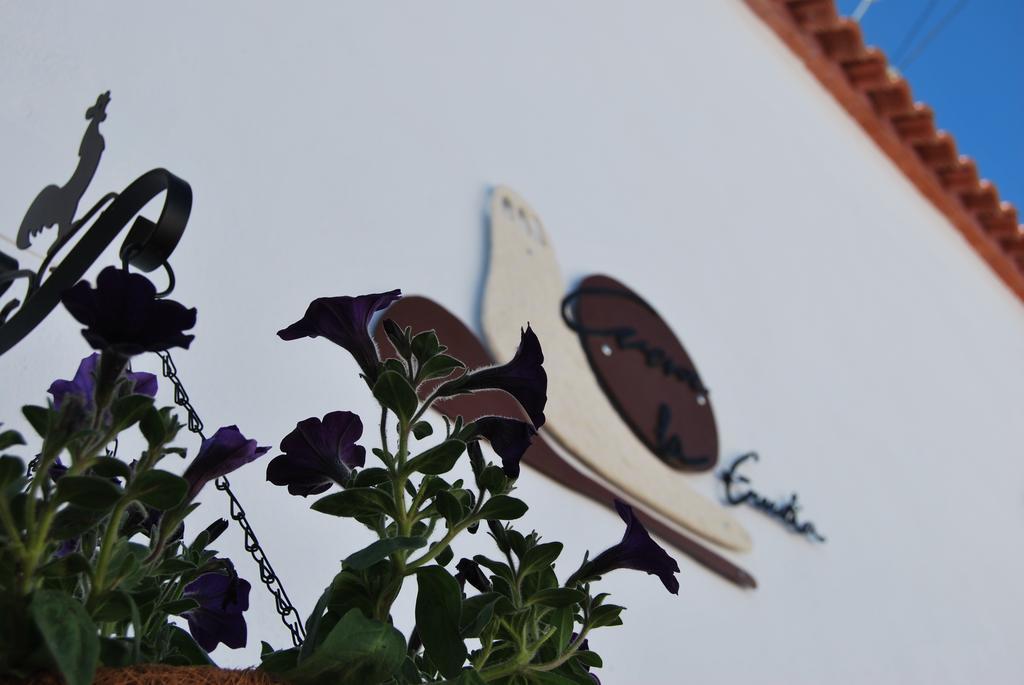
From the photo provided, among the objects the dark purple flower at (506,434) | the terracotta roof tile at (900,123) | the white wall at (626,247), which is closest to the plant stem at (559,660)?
the dark purple flower at (506,434)

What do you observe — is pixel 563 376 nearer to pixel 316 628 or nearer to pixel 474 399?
pixel 474 399

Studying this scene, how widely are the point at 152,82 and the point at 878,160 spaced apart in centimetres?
290

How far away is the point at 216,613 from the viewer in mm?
677

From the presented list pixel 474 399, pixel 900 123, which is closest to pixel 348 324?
pixel 474 399

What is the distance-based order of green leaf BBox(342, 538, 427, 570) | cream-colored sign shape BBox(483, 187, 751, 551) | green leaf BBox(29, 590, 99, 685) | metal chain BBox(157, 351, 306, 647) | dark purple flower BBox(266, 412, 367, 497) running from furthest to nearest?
cream-colored sign shape BBox(483, 187, 751, 551) → metal chain BBox(157, 351, 306, 647) → dark purple flower BBox(266, 412, 367, 497) → green leaf BBox(342, 538, 427, 570) → green leaf BBox(29, 590, 99, 685)

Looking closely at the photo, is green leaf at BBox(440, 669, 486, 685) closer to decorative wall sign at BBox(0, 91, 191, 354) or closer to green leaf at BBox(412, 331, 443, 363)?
green leaf at BBox(412, 331, 443, 363)

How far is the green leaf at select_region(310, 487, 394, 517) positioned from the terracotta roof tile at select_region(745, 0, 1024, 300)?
9.44 ft

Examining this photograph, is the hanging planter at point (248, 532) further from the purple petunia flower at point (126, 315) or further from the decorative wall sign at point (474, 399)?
the decorative wall sign at point (474, 399)

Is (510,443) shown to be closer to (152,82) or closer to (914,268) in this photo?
(152,82)

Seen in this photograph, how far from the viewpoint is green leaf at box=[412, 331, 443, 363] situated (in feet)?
1.94

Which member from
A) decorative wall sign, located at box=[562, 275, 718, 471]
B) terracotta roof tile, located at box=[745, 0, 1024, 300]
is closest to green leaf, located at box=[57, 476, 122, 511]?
decorative wall sign, located at box=[562, 275, 718, 471]

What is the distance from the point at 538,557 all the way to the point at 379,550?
12 cm

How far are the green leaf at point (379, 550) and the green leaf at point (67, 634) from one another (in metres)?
0.13

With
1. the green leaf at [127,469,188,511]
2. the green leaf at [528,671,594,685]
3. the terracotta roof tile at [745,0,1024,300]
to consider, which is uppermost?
the terracotta roof tile at [745,0,1024,300]
